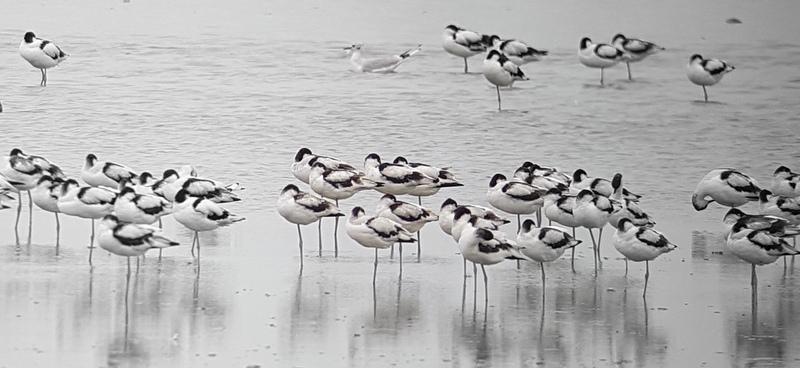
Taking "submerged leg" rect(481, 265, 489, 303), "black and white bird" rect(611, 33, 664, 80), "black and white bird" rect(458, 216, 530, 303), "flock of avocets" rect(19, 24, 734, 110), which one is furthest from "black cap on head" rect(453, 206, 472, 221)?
"black and white bird" rect(611, 33, 664, 80)

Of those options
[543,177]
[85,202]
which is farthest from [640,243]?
[85,202]

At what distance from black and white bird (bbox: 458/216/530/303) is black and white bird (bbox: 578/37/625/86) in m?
13.0

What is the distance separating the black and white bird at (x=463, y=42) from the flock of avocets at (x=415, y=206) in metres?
9.50

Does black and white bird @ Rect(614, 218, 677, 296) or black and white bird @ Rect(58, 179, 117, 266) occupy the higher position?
black and white bird @ Rect(58, 179, 117, 266)

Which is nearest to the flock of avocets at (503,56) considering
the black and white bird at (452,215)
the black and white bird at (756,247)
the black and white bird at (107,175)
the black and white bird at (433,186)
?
the black and white bird at (433,186)

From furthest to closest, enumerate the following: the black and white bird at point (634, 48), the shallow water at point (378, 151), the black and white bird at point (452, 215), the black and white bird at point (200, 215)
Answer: the black and white bird at point (634, 48) → the black and white bird at point (452, 215) → the black and white bird at point (200, 215) → the shallow water at point (378, 151)

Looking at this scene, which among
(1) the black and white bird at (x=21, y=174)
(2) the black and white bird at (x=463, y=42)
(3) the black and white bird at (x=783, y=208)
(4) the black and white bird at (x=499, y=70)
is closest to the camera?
(3) the black and white bird at (x=783, y=208)

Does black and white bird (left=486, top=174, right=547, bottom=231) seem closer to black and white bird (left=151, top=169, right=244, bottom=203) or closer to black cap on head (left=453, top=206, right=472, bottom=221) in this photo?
black cap on head (left=453, top=206, right=472, bottom=221)

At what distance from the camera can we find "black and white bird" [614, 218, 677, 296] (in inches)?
510

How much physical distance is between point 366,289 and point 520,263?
1.95 metres

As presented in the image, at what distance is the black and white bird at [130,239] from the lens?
40.3 feet

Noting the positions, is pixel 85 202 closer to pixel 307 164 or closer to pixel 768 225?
pixel 307 164

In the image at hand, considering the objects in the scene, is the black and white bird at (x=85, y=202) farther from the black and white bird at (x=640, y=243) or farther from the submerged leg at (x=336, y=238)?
the black and white bird at (x=640, y=243)

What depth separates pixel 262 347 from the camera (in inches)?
420
